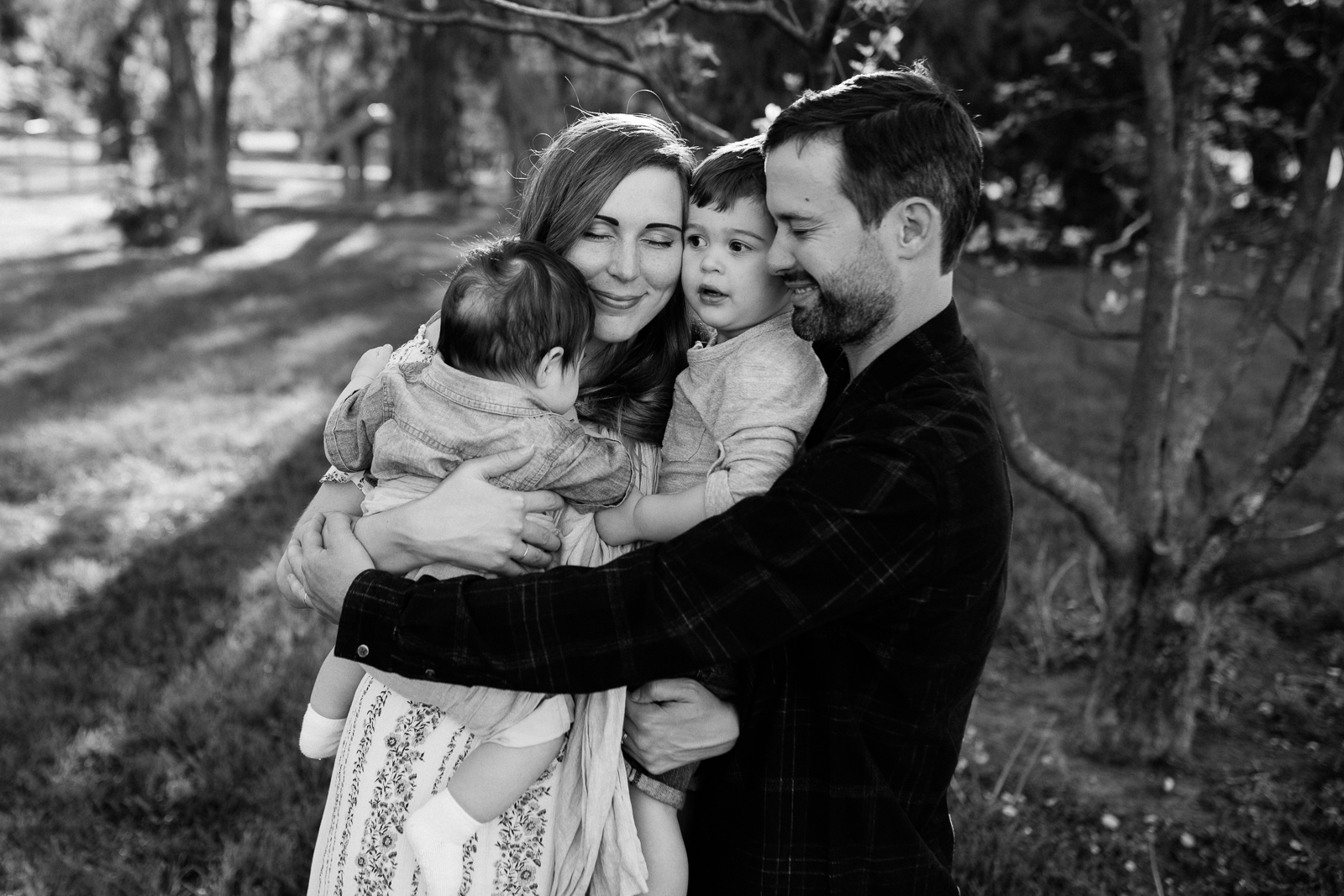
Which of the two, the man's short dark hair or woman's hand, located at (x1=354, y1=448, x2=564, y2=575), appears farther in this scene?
woman's hand, located at (x1=354, y1=448, x2=564, y2=575)

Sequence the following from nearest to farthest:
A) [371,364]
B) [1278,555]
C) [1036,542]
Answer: [371,364], [1278,555], [1036,542]

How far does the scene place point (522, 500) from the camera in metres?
Result: 1.97

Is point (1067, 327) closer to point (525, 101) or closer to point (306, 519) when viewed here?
point (306, 519)

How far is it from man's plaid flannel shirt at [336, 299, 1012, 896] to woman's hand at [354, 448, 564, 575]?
10 cm

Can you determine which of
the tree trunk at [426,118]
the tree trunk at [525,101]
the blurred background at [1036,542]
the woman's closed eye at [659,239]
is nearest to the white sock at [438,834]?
the woman's closed eye at [659,239]

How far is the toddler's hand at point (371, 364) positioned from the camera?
2332mm

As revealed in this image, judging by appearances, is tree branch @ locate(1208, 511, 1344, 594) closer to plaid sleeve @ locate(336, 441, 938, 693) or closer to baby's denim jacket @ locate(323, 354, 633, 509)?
plaid sleeve @ locate(336, 441, 938, 693)

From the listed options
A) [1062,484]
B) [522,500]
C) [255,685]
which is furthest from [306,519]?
[1062,484]

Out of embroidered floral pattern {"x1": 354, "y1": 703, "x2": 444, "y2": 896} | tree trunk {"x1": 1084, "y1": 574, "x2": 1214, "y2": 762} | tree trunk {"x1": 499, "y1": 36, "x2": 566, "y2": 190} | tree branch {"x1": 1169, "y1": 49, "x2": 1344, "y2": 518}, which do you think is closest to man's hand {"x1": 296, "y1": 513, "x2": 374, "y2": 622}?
embroidered floral pattern {"x1": 354, "y1": 703, "x2": 444, "y2": 896}

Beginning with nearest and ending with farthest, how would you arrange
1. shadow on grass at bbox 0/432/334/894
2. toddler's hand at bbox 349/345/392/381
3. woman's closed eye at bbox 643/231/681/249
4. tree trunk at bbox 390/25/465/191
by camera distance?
woman's closed eye at bbox 643/231/681/249, toddler's hand at bbox 349/345/392/381, shadow on grass at bbox 0/432/334/894, tree trunk at bbox 390/25/465/191

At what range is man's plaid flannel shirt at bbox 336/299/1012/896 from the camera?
5.46 ft

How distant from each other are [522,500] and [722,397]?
0.41 metres

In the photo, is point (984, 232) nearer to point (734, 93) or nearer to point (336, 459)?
point (336, 459)

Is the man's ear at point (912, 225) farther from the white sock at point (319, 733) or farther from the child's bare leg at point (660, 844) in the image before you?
Answer: the white sock at point (319, 733)
